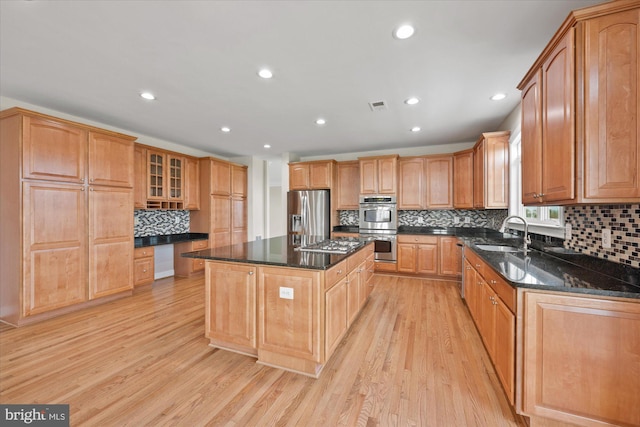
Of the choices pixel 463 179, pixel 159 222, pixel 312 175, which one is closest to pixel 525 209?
pixel 463 179

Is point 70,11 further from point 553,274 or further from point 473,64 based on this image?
point 553,274

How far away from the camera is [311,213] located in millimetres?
5492

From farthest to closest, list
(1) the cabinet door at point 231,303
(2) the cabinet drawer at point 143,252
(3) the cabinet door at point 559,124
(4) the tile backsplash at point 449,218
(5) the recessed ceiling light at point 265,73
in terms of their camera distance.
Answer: (4) the tile backsplash at point 449,218 → (2) the cabinet drawer at point 143,252 → (5) the recessed ceiling light at point 265,73 → (1) the cabinet door at point 231,303 → (3) the cabinet door at point 559,124

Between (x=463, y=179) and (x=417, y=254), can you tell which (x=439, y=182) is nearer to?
(x=463, y=179)

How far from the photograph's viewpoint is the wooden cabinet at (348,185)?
217 inches

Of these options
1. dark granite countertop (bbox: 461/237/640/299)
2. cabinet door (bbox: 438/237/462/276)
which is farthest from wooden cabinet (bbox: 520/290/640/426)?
cabinet door (bbox: 438/237/462/276)

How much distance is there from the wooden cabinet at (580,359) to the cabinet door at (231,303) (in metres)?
1.86

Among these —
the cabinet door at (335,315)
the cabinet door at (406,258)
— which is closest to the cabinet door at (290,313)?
the cabinet door at (335,315)

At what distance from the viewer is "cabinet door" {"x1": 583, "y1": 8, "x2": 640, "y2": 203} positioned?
1316 mm

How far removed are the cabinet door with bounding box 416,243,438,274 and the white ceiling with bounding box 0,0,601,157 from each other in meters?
2.13

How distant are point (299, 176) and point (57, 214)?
3.86m

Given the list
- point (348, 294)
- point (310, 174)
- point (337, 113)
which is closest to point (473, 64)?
point (337, 113)

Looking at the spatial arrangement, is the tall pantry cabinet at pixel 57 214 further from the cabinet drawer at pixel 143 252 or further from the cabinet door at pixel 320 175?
the cabinet door at pixel 320 175

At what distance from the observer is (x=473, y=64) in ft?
7.65
